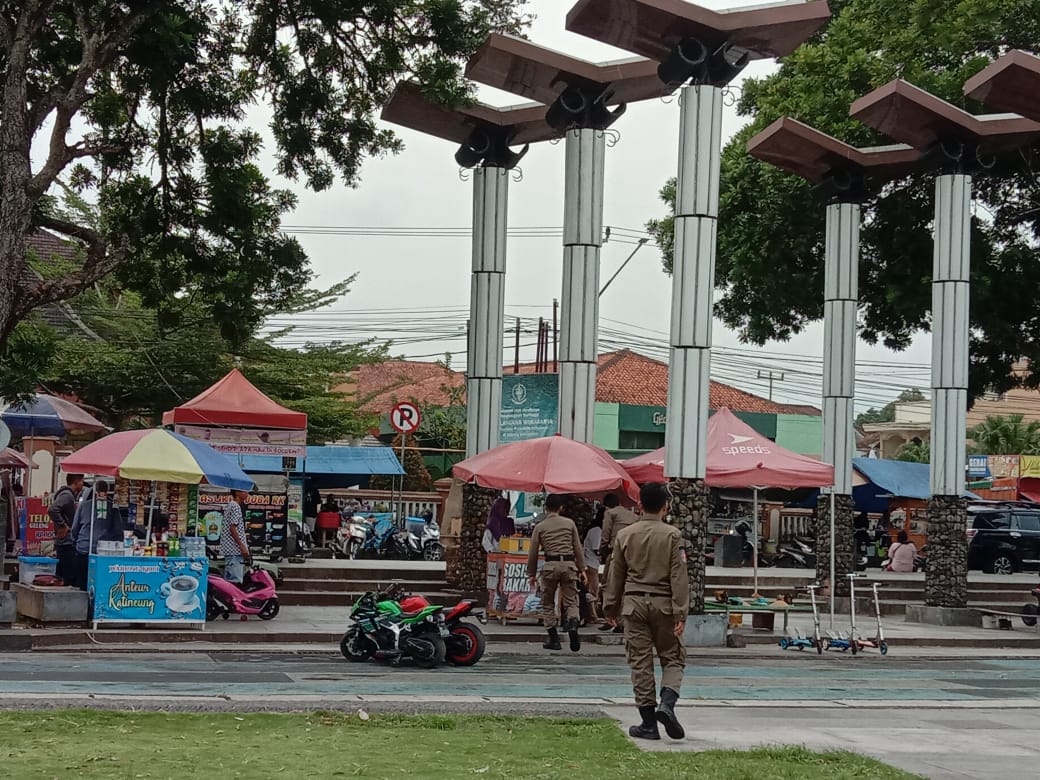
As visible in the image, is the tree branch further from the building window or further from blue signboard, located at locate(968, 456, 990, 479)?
blue signboard, located at locate(968, 456, 990, 479)

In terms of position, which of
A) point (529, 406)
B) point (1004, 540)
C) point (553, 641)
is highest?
point (529, 406)

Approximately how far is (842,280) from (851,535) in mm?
4609

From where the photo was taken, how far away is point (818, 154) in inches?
966

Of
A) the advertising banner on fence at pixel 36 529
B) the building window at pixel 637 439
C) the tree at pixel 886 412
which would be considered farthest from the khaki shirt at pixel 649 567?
the tree at pixel 886 412

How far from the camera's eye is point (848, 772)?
343 inches

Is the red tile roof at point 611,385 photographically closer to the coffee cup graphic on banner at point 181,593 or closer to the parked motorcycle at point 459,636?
the coffee cup graphic on banner at point 181,593

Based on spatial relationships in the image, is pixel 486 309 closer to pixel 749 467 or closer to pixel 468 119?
pixel 468 119

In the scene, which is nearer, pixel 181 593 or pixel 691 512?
pixel 181 593

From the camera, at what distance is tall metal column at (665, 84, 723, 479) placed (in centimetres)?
1873

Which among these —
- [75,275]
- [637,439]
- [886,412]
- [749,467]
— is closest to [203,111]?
[75,275]

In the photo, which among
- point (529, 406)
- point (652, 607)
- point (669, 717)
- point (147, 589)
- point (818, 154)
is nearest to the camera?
point (669, 717)

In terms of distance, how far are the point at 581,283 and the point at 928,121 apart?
6346 millimetres

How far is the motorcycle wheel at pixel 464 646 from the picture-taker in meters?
15.3

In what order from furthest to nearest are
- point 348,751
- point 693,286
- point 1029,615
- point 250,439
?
point 1029,615 < point 250,439 < point 693,286 < point 348,751
